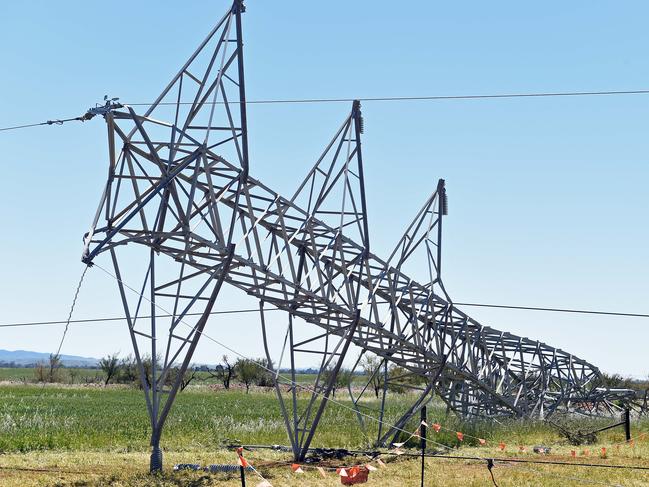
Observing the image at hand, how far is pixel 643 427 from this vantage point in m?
29.2

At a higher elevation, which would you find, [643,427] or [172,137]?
[172,137]

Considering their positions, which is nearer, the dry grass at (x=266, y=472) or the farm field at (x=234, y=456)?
the dry grass at (x=266, y=472)

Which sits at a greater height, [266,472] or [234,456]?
[234,456]

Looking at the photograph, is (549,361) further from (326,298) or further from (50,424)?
(50,424)

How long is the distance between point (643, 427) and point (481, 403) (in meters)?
5.96

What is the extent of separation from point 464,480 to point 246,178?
23.7 ft

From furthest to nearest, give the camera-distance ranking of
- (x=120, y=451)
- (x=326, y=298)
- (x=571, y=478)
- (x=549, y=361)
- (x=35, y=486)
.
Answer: (x=549, y=361)
(x=120, y=451)
(x=326, y=298)
(x=571, y=478)
(x=35, y=486)

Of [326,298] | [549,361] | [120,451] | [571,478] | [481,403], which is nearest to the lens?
[571,478]

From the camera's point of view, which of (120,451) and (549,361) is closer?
(120,451)

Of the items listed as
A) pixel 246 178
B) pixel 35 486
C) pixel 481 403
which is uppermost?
pixel 246 178

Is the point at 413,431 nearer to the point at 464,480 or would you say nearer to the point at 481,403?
the point at 481,403

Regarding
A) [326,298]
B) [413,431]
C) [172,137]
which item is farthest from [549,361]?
[172,137]

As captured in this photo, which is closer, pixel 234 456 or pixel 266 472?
pixel 266 472

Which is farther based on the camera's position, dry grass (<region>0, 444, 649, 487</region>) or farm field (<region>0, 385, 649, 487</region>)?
farm field (<region>0, 385, 649, 487</region>)
